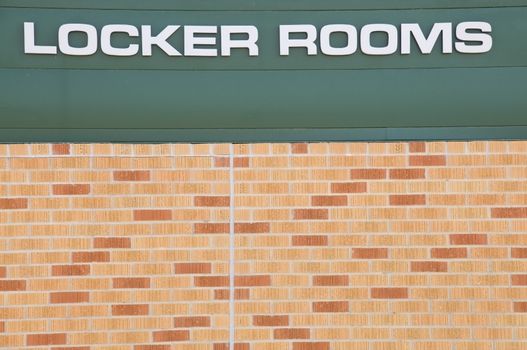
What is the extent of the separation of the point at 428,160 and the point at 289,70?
3.47ft

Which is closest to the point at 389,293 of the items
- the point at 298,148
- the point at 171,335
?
the point at 298,148

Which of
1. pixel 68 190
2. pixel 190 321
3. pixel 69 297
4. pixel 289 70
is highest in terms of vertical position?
pixel 289 70

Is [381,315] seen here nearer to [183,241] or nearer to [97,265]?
[183,241]

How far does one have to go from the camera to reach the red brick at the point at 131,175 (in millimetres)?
3791

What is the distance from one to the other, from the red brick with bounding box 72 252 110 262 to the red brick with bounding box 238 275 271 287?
2.72 feet

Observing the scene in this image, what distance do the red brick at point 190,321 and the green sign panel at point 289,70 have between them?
44.4 inches

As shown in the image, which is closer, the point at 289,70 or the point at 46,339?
the point at 46,339

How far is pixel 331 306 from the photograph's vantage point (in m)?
3.80

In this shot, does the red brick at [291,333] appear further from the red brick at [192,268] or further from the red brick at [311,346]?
the red brick at [192,268]

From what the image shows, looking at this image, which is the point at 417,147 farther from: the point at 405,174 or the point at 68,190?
the point at 68,190

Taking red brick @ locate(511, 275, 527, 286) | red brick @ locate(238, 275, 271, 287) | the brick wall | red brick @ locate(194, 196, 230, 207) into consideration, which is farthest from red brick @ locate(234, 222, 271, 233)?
red brick @ locate(511, 275, 527, 286)

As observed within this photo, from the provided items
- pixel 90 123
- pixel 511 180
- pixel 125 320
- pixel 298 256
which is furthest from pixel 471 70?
pixel 125 320

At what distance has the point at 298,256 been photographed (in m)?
3.81

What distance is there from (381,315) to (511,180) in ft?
3.90
